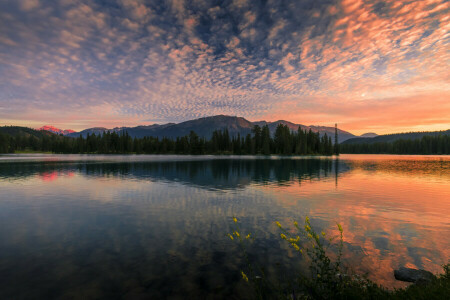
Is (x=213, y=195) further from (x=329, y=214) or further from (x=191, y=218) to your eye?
(x=329, y=214)

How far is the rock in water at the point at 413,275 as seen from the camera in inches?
346

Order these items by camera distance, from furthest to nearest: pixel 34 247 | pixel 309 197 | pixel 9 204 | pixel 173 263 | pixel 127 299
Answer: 1. pixel 309 197
2. pixel 9 204
3. pixel 34 247
4. pixel 173 263
5. pixel 127 299

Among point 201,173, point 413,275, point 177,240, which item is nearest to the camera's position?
point 413,275

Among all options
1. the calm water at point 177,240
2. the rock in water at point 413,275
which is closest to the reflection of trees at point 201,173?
the calm water at point 177,240

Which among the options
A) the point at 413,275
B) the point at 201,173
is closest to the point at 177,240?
the point at 413,275

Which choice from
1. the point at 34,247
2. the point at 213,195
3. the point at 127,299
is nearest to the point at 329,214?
the point at 213,195

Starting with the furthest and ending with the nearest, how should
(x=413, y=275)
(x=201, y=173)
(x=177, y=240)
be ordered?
(x=201, y=173), (x=177, y=240), (x=413, y=275)

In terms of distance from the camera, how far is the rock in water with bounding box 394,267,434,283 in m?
8.78

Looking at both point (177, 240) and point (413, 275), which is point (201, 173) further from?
point (413, 275)

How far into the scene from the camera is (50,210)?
21.0 meters

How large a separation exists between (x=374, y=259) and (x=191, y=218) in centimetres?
1258

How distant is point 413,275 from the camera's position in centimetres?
927

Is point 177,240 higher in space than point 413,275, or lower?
lower

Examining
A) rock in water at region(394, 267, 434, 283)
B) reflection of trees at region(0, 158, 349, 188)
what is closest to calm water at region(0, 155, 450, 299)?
rock in water at region(394, 267, 434, 283)
